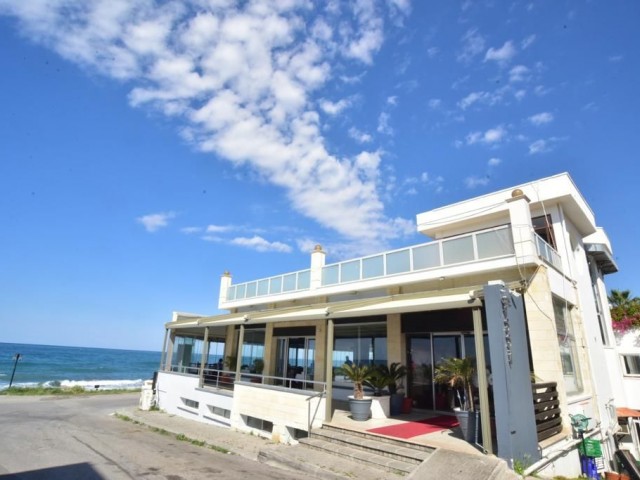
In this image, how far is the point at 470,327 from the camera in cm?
1148

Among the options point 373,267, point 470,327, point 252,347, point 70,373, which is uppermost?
point 373,267

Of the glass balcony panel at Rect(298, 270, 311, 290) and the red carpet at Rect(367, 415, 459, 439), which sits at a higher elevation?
the glass balcony panel at Rect(298, 270, 311, 290)

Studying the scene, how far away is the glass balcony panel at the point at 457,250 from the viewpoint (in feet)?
37.1

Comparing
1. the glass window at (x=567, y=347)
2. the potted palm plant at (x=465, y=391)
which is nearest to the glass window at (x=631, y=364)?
the glass window at (x=567, y=347)

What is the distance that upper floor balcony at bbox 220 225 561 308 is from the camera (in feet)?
35.3

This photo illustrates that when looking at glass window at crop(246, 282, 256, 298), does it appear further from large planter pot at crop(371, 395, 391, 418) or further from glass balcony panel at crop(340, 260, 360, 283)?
large planter pot at crop(371, 395, 391, 418)

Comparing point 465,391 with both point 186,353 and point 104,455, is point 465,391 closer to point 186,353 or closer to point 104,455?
point 104,455

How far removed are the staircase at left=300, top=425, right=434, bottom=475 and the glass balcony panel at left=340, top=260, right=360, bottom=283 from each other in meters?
6.03

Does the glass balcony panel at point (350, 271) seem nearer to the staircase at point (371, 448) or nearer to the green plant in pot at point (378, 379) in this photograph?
the green plant in pot at point (378, 379)

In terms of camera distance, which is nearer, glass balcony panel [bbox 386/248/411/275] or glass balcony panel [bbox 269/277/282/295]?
glass balcony panel [bbox 386/248/411/275]

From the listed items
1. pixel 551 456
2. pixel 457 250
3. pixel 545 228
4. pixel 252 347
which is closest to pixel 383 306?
pixel 457 250

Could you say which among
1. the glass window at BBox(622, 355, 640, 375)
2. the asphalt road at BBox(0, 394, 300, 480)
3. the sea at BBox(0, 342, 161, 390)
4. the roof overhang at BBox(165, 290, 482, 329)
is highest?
the roof overhang at BBox(165, 290, 482, 329)

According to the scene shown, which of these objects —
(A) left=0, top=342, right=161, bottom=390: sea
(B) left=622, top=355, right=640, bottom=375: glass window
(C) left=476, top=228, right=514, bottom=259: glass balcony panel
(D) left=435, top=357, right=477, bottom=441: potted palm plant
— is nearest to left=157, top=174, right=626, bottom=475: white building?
(C) left=476, top=228, right=514, bottom=259: glass balcony panel

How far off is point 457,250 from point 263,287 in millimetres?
10440
